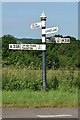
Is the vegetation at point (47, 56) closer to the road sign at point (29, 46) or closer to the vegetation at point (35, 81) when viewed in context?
the vegetation at point (35, 81)

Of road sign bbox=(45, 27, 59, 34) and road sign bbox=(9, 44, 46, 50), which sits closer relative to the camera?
road sign bbox=(45, 27, 59, 34)

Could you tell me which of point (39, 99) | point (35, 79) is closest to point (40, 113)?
point (39, 99)

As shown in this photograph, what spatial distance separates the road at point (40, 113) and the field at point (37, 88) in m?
0.58

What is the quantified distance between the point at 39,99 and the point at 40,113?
70.2 inches

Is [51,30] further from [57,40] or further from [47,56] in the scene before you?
[47,56]

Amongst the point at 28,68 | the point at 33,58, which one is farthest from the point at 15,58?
the point at 28,68

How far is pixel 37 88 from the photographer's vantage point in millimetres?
14523

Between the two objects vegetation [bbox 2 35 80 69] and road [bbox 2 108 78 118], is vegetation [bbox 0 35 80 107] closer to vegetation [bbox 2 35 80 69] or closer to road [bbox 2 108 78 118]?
vegetation [bbox 2 35 80 69]

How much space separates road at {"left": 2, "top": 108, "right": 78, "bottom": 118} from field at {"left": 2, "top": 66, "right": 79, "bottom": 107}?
580 millimetres

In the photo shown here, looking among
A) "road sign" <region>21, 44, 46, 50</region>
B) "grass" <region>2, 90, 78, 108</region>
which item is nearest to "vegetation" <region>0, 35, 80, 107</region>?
"grass" <region>2, 90, 78, 108</region>

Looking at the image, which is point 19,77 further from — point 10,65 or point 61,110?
point 61,110

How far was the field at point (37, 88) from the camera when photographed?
11.8 m

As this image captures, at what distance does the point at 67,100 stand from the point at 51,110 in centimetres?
128

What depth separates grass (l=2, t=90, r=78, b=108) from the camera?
1162 cm
